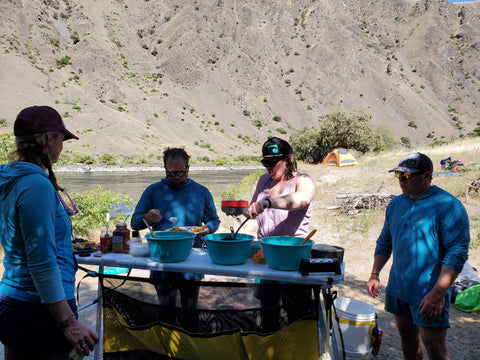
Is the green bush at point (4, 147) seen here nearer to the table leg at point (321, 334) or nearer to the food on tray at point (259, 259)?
the food on tray at point (259, 259)

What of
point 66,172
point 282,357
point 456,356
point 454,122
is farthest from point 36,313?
point 454,122

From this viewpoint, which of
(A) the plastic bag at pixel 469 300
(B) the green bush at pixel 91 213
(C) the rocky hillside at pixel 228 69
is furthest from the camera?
(C) the rocky hillside at pixel 228 69

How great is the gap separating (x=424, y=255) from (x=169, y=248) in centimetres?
163

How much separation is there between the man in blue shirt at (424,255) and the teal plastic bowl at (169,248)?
1433 millimetres

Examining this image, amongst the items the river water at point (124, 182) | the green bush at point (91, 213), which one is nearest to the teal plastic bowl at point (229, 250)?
the green bush at point (91, 213)

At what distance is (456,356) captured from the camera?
3.44m

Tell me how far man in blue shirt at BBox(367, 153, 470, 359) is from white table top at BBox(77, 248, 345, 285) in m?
0.48

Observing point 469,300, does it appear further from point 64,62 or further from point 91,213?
point 64,62

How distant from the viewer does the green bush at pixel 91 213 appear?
7293mm

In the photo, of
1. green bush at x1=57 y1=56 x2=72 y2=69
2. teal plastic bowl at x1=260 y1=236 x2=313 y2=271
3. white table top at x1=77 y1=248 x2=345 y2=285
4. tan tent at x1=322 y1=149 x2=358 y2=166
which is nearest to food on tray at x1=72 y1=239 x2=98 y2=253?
white table top at x1=77 y1=248 x2=345 y2=285

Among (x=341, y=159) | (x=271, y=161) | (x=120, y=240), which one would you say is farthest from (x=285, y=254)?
(x=341, y=159)

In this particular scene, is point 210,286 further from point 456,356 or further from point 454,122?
point 454,122

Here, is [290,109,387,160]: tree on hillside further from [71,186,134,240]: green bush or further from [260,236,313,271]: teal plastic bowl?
[260,236,313,271]: teal plastic bowl

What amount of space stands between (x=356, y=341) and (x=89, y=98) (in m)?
62.0
